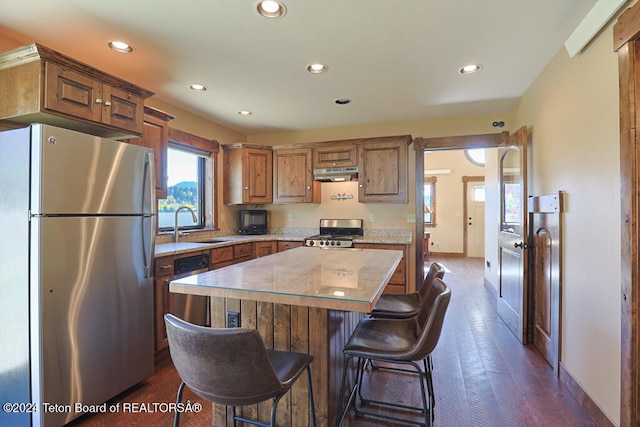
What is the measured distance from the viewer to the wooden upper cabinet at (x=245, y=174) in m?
4.26

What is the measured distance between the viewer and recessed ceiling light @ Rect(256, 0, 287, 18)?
175 cm

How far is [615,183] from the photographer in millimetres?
1615

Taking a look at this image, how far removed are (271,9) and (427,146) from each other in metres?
2.85

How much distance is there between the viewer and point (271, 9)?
1802 millimetres

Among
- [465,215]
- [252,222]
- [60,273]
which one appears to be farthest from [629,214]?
[465,215]

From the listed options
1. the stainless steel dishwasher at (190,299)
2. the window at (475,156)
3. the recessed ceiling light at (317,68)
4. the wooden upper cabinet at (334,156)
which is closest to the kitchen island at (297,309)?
the stainless steel dishwasher at (190,299)

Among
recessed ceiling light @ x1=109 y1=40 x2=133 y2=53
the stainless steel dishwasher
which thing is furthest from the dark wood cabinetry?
recessed ceiling light @ x1=109 y1=40 x2=133 y2=53

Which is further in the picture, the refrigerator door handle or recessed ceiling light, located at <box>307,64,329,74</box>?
recessed ceiling light, located at <box>307,64,329,74</box>

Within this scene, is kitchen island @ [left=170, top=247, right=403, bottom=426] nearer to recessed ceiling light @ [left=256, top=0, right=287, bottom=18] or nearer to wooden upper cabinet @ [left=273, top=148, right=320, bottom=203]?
recessed ceiling light @ [left=256, top=0, right=287, bottom=18]

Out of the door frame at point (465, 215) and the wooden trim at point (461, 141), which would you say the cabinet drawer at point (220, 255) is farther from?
the door frame at point (465, 215)

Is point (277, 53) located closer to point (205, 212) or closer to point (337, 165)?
point (337, 165)

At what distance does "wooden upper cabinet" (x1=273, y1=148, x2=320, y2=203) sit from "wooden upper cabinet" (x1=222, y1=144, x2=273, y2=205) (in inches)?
6.2

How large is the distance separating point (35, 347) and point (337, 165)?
341cm

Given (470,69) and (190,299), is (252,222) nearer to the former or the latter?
(190,299)
